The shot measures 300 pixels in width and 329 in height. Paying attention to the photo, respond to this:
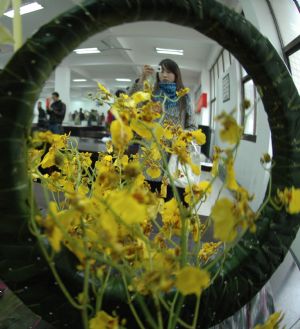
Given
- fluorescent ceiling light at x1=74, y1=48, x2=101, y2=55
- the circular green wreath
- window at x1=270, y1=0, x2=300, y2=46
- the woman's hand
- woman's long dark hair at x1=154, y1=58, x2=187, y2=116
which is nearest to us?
the circular green wreath

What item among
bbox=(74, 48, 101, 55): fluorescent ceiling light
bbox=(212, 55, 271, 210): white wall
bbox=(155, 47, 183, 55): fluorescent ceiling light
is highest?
bbox=(155, 47, 183, 55): fluorescent ceiling light

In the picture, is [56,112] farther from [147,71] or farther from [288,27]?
[147,71]

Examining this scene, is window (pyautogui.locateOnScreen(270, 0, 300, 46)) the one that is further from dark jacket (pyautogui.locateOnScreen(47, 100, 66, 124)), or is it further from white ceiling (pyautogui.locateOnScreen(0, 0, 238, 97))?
dark jacket (pyautogui.locateOnScreen(47, 100, 66, 124))

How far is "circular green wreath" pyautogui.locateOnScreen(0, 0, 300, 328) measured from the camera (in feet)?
0.81

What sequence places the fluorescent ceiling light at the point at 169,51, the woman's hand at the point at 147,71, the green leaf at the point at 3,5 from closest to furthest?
the green leaf at the point at 3,5 < the woman's hand at the point at 147,71 < the fluorescent ceiling light at the point at 169,51

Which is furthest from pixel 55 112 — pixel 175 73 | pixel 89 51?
pixel 175 73

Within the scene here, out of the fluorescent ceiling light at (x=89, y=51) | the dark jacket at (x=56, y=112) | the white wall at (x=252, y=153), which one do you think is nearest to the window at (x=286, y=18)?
the white wall at (x=252, y=153)

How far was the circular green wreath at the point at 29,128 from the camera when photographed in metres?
0.25

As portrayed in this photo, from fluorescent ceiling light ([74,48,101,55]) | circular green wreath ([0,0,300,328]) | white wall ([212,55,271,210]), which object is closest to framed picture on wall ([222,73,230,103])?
white wall ([212,55,271,210])

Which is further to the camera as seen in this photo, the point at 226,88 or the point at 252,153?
the point at 226,88

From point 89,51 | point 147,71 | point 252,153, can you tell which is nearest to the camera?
point 147,71

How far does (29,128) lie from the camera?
250mm

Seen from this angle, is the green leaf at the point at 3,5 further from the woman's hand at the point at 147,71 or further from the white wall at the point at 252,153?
the white wall at the point at 252,153

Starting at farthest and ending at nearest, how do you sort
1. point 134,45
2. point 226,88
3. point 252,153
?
point 134,45
point 226,88
point 252,153
